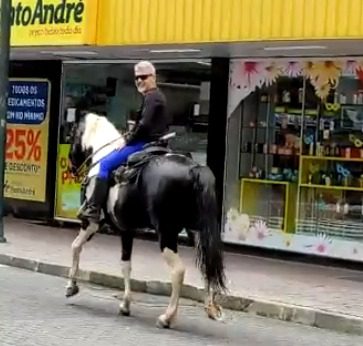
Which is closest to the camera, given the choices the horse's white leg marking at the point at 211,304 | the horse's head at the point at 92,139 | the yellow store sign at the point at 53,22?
the horse's white leg marking at the point at 211,304

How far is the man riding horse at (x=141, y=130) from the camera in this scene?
9984 mm

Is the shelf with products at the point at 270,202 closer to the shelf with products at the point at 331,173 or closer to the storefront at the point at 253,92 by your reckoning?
the storefront at the point at 253,92

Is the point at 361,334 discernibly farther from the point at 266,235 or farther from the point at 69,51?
the point at 69,51

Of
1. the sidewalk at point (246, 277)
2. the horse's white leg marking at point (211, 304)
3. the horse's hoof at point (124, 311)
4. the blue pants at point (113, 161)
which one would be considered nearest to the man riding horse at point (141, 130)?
the blue pants at point (113, 161)

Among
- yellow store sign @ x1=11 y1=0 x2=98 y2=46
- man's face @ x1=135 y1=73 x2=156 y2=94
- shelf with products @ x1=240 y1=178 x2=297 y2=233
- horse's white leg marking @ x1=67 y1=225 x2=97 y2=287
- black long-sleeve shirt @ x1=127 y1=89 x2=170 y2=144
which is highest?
yellow store sign @ x1=11 y1=0 x2=98 y2=46

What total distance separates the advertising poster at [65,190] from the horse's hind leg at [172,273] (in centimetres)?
831

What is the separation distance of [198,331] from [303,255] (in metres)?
5.28

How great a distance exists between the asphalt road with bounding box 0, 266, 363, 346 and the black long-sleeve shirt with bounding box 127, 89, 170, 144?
6.25 ft

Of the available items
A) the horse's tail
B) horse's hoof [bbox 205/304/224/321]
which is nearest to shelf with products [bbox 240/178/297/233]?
horse's hoof [bbox 205/304/224/321]

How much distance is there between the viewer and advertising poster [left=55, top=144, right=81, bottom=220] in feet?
58.5

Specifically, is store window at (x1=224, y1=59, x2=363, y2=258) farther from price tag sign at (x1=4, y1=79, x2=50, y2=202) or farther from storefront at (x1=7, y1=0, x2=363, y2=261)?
price tag sign at (x1=4, y1=79, x2=50, y2=202)

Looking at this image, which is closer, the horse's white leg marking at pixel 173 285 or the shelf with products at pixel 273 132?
the horse's white leg marking at pixel 173 285

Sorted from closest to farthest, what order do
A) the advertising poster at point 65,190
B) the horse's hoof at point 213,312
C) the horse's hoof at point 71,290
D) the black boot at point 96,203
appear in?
the horse's hoof at point 213,312, the black boot at point 96,203, the horse's hoof at point 71,290, the advertising poster at point 65,190

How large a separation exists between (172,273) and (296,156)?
559 centimetres
